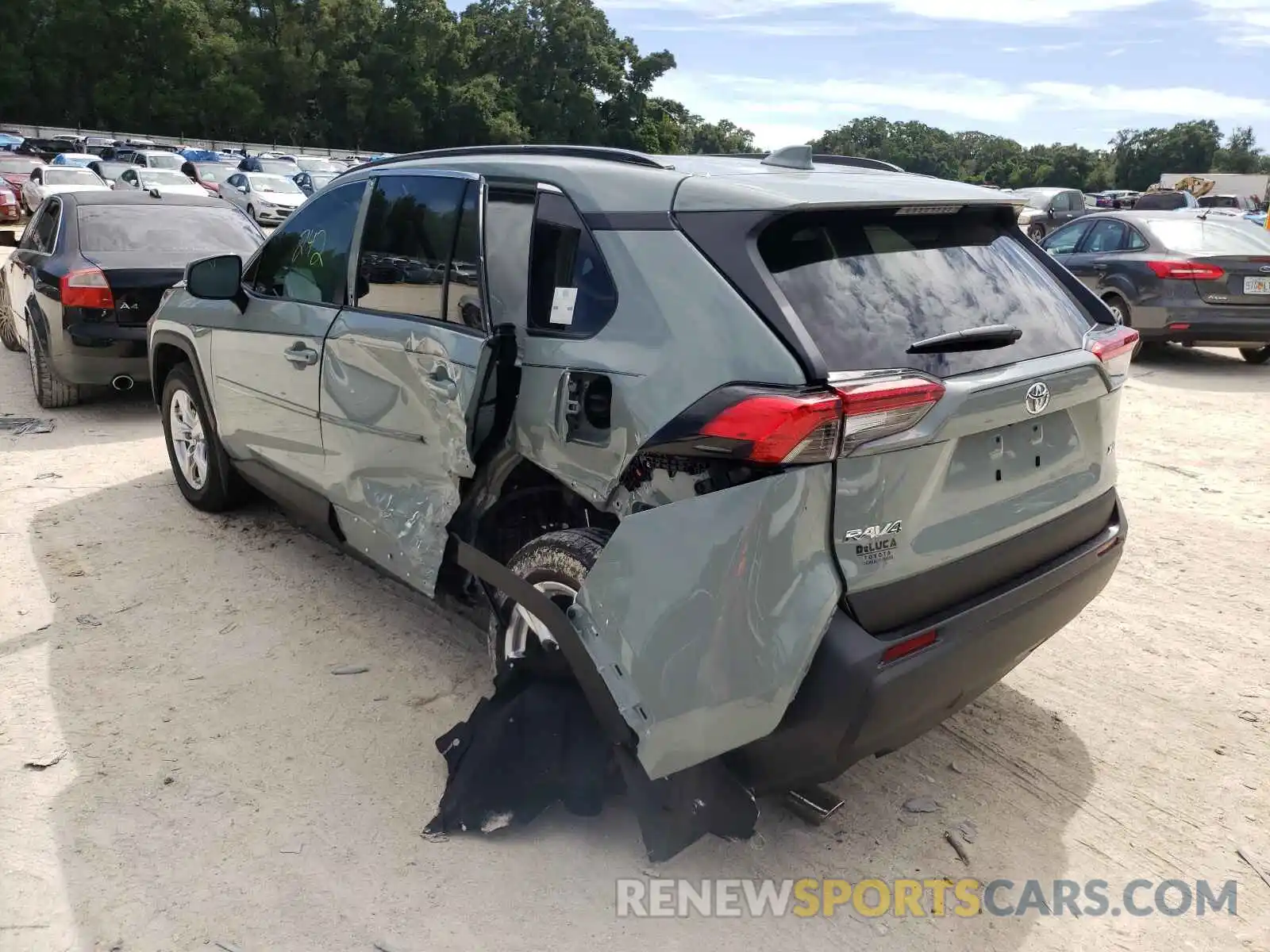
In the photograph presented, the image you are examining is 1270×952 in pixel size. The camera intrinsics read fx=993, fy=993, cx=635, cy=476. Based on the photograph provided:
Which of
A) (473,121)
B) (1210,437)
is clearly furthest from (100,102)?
(1210,437)

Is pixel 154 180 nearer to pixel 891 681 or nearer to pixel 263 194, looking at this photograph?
pixel 263 194

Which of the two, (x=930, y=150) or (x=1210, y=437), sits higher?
(x=930, y=150)

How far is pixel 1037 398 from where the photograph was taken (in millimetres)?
2666

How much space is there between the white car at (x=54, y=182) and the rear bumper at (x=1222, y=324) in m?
19.9

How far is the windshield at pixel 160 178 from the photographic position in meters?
22.2

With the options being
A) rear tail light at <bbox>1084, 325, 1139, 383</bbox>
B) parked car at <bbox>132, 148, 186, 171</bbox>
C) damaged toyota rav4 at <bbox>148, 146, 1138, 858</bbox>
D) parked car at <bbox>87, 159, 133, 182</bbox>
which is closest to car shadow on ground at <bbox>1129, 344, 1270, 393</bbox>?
rear tail light at <bbox>1084, 325, 1139, 383</bbox>

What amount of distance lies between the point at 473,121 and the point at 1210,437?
243 feet

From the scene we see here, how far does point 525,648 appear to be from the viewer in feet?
10.4

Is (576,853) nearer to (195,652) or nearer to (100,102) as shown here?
(195,652)

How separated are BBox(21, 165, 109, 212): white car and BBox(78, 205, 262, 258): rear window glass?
47.4ft

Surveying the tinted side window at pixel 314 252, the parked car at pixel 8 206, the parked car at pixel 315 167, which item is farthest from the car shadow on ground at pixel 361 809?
the parked car at pixel 315 167

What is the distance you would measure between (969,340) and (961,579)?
62 centimetres

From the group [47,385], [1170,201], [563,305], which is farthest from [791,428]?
[1170,201]

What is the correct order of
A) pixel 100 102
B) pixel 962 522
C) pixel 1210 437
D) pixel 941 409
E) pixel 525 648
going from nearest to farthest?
pixel 941 409 < pixel 962 522 < pixel 525 648 < pixel 1210 437 < pixel 100 102
